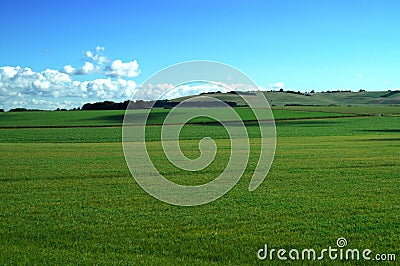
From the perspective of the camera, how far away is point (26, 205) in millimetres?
16141

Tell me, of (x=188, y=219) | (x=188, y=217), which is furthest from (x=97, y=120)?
(x=188, y=219)

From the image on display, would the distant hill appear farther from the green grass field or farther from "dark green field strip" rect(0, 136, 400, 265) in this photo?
"dark green field strip" rect(0, 136, 400, 265)

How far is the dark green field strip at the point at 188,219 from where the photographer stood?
429 inches

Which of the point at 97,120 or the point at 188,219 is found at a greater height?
the point at 97,120

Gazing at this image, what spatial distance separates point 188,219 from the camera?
13.9 meters

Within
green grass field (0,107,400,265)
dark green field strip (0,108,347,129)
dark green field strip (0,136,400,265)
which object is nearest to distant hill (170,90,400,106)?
dark green field strip (0,108,347,129)

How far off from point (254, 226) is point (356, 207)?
4.01m

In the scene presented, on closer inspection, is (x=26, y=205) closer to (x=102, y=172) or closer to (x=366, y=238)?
(x=102, y=172)

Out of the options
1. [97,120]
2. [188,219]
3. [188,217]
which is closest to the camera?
[188,219]

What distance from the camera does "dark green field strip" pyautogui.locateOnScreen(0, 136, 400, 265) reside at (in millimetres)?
10906

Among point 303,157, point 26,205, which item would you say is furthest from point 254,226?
point 303,157

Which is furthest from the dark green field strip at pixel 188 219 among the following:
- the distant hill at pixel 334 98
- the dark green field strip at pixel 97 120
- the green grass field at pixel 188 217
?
the distant hill at pixel 334 98

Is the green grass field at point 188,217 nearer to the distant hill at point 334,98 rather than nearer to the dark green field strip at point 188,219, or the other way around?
the dark green field strip at point 188,219

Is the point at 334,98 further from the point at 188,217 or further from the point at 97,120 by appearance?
the point at 188,217
